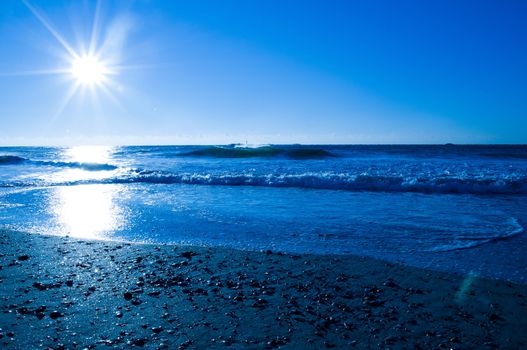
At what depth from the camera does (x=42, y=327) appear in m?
3.20

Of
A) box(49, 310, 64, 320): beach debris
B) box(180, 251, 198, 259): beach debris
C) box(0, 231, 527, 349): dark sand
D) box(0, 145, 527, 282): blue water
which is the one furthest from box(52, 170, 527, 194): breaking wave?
box(49, 310, 64, 320): beach debris

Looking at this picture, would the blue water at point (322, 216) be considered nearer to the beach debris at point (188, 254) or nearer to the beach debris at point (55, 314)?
the beach debris at point (188, 254)

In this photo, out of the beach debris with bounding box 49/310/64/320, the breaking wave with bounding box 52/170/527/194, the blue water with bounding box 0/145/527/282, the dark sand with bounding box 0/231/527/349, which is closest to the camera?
the dark sand with bounding box 0/231/527/349

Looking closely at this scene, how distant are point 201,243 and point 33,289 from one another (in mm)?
2636

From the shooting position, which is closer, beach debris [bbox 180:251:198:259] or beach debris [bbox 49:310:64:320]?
beach debris [bbox 49:310:64:320]

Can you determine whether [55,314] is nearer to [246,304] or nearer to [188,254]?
[246,304]

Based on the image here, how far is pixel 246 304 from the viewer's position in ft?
12.1

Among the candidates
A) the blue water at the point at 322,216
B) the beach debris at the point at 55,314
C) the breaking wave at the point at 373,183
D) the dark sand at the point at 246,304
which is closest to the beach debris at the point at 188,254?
the dark sand at the point at 246,304

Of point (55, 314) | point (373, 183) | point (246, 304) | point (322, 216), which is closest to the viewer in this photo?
point (55, 314)

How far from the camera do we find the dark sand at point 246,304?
3.04 m

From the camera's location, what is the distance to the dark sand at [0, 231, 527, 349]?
3.04 meters

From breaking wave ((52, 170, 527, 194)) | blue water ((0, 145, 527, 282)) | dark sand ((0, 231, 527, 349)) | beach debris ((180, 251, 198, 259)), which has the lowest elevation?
dark sand ((0, 231, 527, 349))

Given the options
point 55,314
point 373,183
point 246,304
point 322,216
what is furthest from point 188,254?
point 373,183

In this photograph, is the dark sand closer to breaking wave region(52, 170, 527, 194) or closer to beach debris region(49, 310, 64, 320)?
beach debris region(49, 310, 64, 320)
